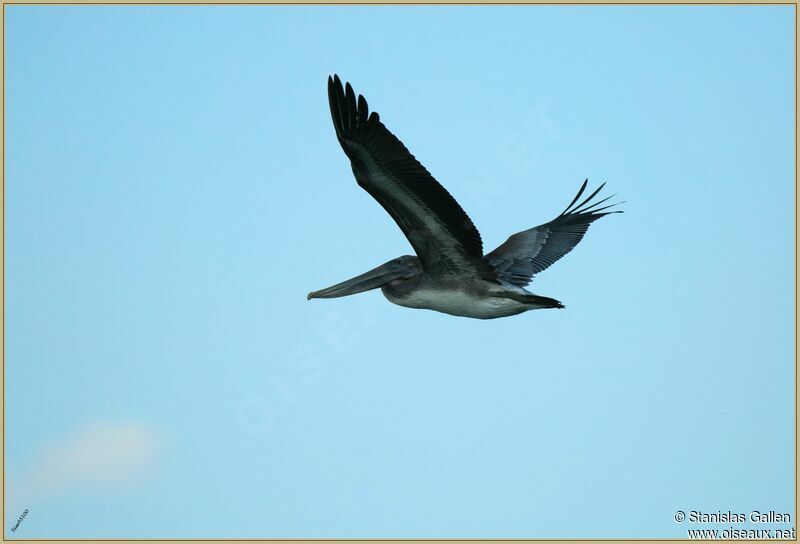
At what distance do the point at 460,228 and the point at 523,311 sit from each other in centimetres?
157

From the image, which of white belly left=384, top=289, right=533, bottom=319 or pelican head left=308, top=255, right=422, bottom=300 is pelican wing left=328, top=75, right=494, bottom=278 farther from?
pelican head left=308, top=255, right=422, bottom=300

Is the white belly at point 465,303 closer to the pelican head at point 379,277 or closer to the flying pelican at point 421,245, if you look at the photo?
the flying pelican at point 421,245

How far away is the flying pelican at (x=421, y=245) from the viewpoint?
912 centimetres

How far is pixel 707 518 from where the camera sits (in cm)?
1109

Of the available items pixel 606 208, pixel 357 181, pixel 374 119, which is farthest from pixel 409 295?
pixel 606 208

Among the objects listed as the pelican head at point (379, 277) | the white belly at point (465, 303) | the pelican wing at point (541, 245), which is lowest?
the white belly at point (465, 303)

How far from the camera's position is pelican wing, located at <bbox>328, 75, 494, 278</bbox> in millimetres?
9039

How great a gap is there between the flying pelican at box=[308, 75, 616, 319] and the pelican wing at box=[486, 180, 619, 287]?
0.14ft

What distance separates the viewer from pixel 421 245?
10531mm

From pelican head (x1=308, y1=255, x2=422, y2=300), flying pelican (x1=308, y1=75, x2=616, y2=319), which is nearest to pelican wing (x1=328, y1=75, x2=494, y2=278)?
flying pelican (x1=308, y1=75, x2=616, y2=319)

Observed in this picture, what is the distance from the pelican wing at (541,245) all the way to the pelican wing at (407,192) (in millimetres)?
1416

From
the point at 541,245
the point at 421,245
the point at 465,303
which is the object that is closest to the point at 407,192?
the point at 421,245

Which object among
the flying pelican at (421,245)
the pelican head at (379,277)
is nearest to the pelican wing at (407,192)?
the flying pelican at (421,245)

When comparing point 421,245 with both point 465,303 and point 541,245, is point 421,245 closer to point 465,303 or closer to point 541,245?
point 465,303
